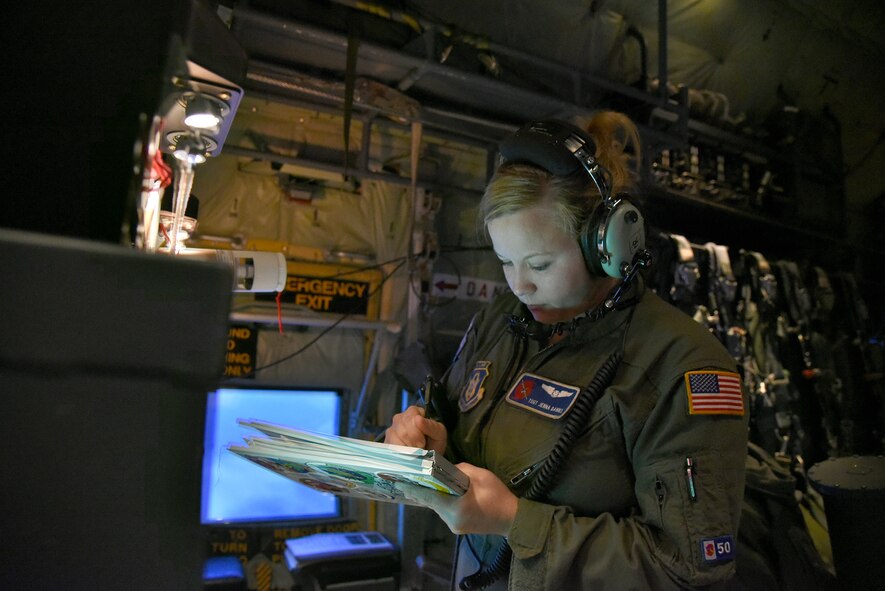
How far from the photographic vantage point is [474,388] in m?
1.24

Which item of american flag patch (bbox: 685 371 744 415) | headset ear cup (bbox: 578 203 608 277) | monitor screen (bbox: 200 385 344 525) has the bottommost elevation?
monitor screen (bbox: 200 385 344 525)

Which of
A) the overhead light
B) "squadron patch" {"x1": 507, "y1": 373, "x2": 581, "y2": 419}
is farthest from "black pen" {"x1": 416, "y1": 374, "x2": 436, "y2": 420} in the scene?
the overhead light

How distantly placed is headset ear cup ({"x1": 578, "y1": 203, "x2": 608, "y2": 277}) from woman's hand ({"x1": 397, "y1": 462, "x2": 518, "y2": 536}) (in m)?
0.46

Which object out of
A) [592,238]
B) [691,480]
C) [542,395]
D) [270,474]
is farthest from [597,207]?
[270,474]

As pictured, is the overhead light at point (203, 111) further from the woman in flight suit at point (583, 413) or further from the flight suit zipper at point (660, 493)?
the flight suit zipper at point (660, 493)

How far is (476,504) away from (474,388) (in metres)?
0.37

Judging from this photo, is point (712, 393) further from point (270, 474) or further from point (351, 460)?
point (270, 474)

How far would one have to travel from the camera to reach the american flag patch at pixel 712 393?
2.99 ft

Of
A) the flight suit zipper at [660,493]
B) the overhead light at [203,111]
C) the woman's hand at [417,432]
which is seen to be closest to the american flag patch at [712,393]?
the flight suit zipper at [660,493]

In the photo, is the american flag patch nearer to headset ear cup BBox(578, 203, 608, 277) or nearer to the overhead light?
headset ear cup BBox(578, 203, 608, 277)

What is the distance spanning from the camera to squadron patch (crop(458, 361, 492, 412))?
3.98 feet

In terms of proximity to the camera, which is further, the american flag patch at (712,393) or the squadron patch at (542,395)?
the squadron patch at (542,395)

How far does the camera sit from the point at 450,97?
2635 mm

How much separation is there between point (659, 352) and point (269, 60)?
198cm
